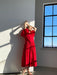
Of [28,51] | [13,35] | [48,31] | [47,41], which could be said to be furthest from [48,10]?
[28,51]

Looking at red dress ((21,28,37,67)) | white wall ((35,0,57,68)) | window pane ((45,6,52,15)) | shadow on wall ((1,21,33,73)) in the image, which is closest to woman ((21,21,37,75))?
red dress ((21,28,37,67))

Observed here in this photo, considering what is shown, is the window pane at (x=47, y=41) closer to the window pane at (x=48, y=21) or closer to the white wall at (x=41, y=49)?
the white wall at (x=41, y=49)

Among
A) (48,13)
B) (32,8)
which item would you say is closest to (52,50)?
(48,13)

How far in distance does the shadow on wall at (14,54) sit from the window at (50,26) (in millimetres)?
1204

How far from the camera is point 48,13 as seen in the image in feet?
13.4

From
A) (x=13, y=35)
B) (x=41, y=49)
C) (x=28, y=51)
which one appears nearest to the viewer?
(x=28, y=51)

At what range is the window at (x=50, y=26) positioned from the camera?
4035 millimetres

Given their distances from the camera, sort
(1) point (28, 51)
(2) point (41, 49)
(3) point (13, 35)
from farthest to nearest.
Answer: (2) point (41, 49)
(3) point (13, 35)
(1) point (28, 51)

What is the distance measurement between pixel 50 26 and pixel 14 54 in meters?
1.69

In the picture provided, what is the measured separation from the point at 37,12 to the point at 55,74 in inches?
85.5

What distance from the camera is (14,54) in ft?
10.6

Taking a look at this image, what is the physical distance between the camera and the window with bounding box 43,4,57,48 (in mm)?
4035

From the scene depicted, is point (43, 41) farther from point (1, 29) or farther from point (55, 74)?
point (1, 29)

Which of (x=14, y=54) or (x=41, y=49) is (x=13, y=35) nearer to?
(x=14, y=54)
